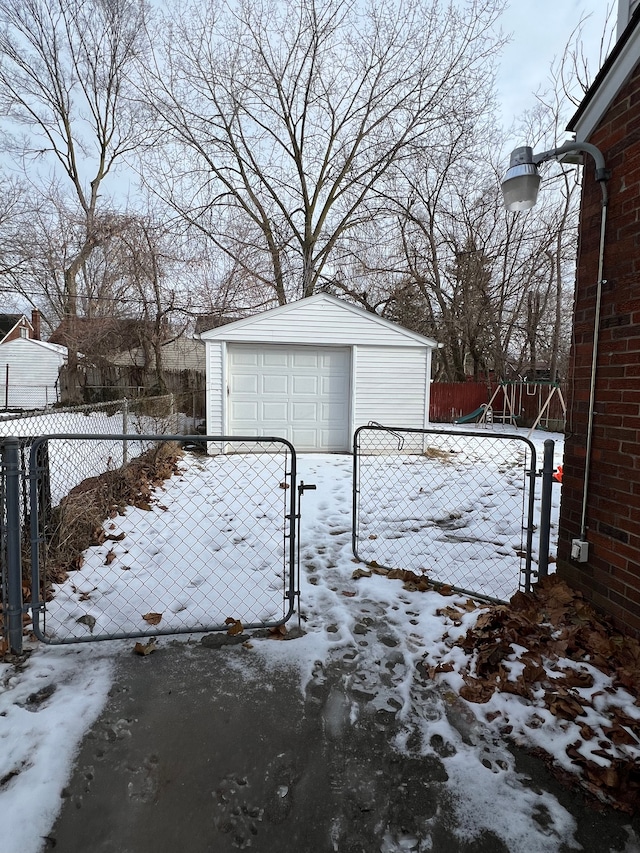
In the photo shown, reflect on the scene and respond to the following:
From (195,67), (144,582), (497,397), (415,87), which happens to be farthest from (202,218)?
(144,582)

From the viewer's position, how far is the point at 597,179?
268cm

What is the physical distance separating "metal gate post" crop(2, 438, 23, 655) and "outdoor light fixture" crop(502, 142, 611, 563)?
312 cm

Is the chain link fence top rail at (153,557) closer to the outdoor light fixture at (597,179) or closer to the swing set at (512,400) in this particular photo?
the outdoor light fixture at (597,179)

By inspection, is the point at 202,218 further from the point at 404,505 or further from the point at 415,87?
the point at 404,505

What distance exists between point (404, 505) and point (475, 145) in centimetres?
1950

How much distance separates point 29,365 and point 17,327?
592cm

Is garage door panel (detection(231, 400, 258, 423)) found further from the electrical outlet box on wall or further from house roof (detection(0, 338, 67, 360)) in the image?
house roof (detection(0, 338, 67, 360))

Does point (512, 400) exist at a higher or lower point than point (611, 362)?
lower

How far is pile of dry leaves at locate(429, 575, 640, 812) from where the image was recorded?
5.91 ft

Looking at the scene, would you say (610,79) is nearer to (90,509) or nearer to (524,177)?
(524,177)

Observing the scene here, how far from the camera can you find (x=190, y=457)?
362 inches

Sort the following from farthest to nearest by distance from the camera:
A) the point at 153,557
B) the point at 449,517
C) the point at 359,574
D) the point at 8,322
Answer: the point at 8,322, the point at 449,517, the point at 153,557, the point at 359,574

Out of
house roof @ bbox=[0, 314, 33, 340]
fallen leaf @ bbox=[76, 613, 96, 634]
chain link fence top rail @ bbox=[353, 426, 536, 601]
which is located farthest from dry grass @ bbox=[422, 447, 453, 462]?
house roof @ bbox=[0, 314, 33, 340]

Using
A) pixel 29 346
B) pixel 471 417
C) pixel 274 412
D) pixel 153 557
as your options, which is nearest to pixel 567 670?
pixel 153 557
